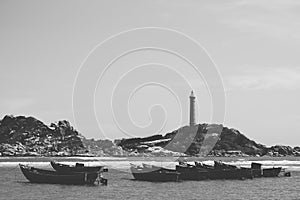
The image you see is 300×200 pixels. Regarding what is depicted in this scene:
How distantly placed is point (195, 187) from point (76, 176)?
19.2 meters

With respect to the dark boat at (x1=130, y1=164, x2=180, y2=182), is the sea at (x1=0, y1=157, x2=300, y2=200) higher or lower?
lower

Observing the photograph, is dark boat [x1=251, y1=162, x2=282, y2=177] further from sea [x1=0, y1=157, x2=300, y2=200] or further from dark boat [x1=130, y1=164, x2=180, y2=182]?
dark boat [x1=130, y1=164, x2=180, y2=182]

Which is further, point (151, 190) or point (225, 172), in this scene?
point (225, 172)

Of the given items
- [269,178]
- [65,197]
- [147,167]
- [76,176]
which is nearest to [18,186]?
[76,176]

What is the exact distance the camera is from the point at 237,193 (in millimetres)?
78000

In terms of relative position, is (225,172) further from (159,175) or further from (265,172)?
(159,175)

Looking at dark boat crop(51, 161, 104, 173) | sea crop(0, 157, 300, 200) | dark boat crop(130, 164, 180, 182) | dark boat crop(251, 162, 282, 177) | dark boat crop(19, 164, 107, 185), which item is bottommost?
sea crop(0, 157, 300, 200)

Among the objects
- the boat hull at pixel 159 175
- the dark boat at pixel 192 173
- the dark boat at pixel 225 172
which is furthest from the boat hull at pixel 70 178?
the dark boat at pixel 225 172

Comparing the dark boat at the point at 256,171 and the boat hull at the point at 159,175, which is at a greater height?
the dark boat at the point at 256,171

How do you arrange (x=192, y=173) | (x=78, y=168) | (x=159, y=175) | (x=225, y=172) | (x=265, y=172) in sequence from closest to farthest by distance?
(x=78, y=168) < (x=159, y=175) < (x=192, y=173) < (x=225, y=172) < (x=265, y=172)

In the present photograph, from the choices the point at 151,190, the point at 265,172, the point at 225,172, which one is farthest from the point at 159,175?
the point at 265,172

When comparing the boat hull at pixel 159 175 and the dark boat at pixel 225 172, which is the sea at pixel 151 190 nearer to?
the boat hull at pixel 159 175

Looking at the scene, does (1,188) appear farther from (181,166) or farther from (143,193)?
(181,166)

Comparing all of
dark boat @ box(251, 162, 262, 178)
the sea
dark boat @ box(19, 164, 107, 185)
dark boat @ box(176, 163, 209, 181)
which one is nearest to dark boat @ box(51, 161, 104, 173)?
dark boat @ box(19, 164, 107, 185)
